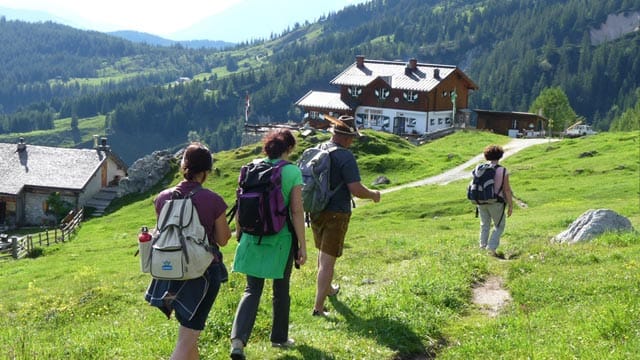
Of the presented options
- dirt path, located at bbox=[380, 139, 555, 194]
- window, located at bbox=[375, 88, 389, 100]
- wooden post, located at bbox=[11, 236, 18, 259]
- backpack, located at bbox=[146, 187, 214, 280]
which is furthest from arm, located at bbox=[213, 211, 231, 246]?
window, located at bbox=[375, 88, 389, 100]

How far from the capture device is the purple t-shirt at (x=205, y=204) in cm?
717

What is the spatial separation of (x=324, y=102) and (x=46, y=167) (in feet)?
129

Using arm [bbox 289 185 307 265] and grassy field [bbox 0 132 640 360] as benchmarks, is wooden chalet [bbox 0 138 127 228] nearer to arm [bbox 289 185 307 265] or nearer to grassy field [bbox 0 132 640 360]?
grassy field [bbox 0 132 640 360]

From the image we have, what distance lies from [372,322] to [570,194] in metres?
27.8

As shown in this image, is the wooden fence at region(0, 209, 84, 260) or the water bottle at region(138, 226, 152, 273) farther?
the wooden fence at region(0, 209, 84, 260)

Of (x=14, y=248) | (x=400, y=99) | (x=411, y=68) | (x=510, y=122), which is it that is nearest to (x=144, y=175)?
(x=14, y=248)

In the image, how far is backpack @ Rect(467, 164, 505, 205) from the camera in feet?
49.6

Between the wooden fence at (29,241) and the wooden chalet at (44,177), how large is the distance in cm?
748

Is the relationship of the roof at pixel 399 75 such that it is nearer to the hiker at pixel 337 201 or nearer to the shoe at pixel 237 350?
the hiker at pixel 337 201

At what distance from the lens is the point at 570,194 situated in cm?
3469

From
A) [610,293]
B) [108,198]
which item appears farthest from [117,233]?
[610,293]

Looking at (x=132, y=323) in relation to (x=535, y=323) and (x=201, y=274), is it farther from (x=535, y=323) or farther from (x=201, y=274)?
(x=535, y=323)

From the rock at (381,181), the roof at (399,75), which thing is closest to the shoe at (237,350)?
the rock at (381,181)

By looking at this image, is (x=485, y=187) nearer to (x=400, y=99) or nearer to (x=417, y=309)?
(x=417, y=309)
